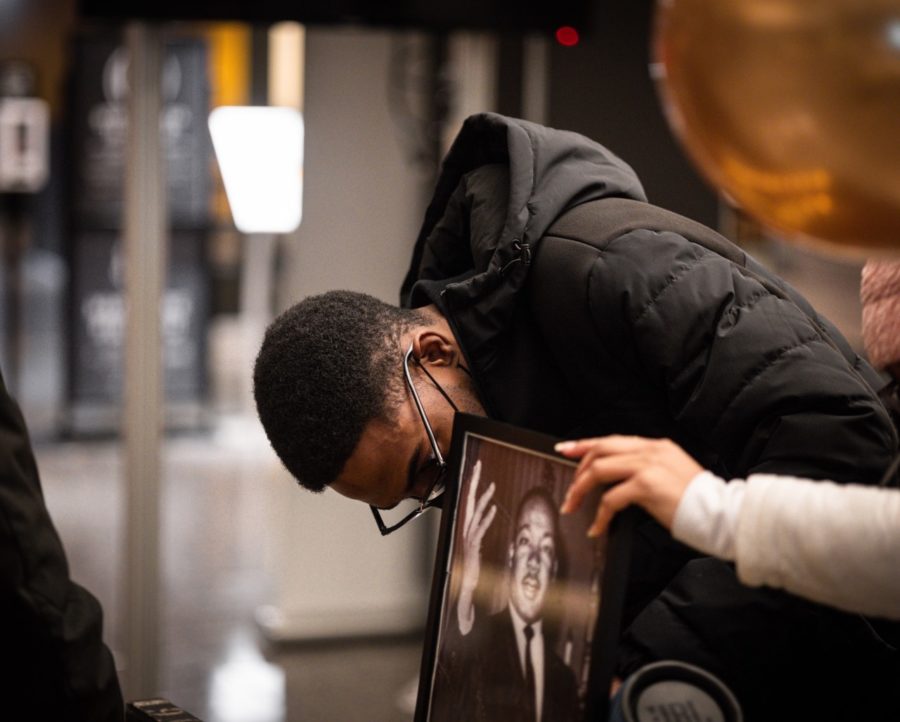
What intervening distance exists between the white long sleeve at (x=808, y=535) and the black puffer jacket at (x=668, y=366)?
10.3 inches

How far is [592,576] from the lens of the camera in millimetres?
861

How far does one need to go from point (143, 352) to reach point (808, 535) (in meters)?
2.62

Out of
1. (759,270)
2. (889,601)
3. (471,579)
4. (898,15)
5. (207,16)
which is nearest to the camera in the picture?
(898,15)

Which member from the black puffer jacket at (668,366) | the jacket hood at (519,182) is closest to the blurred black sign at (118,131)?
the jacket hood at (519,182)

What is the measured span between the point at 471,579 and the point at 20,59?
21.8 feet

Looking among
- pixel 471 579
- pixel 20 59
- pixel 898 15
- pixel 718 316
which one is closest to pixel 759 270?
pixel 718 316

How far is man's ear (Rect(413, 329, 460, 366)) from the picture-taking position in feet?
4.30

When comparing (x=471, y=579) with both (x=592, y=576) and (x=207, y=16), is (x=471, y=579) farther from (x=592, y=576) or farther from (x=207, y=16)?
(x=207, y=16)

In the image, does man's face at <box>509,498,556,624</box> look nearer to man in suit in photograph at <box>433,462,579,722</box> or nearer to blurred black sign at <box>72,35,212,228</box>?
man in suit in photograph at <box>433,462,579,722</box>

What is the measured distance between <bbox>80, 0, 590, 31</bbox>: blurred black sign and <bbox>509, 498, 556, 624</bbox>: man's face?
7.35ft

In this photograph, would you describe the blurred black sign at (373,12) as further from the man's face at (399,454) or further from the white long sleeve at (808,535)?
the white long sleeve at (808,535)

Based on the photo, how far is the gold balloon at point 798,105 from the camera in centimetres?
69

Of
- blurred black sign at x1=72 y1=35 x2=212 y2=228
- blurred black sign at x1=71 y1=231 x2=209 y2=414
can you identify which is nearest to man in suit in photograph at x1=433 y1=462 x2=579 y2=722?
blurred black sign at x1=72 y1=35 x2=212 y2=228

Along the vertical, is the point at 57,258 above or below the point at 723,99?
below
